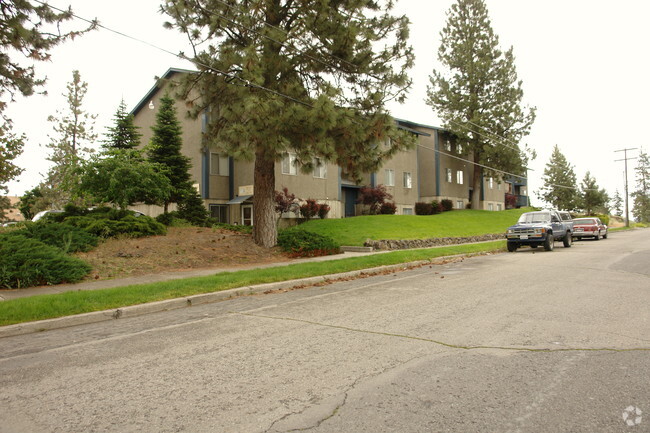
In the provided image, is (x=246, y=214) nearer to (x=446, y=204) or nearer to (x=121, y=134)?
(x=121, y=134)

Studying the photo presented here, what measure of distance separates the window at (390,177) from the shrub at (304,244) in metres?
20.1

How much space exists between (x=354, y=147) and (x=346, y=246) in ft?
20.3

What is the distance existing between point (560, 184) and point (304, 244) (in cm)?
6553

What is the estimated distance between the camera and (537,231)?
20094mm

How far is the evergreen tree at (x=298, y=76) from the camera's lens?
13.8 m

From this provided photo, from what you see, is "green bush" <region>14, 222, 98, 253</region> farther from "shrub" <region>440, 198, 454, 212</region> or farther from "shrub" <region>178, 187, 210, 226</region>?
"shrub" <region>440, 198, 454, 212</region>

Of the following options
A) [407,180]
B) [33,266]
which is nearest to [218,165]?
[407,180]

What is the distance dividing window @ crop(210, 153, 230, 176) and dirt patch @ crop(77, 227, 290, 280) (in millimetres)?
9998

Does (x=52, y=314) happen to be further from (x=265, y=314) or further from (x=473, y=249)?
(x=473, y=249)

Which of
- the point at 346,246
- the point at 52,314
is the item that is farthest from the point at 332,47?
the point at 52,314

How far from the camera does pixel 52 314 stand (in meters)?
7.37

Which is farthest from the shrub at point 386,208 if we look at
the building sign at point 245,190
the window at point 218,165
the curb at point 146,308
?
the curb at point 146,308

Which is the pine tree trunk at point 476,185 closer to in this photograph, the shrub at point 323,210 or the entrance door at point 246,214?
the shrub at point 323,210

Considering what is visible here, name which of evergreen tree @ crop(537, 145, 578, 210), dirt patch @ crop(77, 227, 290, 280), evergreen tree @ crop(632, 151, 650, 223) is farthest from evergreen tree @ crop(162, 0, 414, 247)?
evergreen tree @ crop(632, 151, 650, 223)
